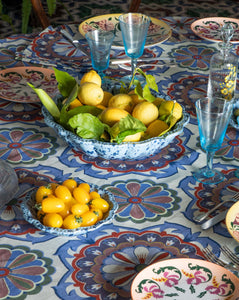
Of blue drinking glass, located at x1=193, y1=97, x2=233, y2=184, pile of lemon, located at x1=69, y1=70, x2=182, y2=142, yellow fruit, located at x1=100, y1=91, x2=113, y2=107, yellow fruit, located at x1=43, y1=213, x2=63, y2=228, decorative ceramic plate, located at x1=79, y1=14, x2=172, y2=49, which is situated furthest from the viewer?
decorative ceramic plate, located at x1=79, y1=14, x2=172, y2=49

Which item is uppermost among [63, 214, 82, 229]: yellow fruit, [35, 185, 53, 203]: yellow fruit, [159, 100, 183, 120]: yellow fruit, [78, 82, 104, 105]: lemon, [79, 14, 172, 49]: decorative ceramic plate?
[78, 82, 104, 105]: lemon

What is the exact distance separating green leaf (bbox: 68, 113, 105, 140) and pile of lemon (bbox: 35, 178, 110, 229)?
15cm

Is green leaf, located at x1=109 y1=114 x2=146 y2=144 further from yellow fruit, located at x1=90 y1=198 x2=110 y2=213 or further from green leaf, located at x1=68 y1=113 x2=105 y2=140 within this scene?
yellow fruit, located at x1=90 y1=198 x2=110 y2=213

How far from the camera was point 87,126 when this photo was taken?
106 centimetres

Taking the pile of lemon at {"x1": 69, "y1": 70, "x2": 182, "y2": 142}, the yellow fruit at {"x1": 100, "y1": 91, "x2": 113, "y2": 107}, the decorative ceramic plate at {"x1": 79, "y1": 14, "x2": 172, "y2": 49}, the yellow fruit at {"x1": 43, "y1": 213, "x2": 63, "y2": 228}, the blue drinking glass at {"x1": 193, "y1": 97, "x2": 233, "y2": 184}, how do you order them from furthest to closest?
the decorative ceramic plate at {"x1": 79, "y1": 14, "x2": 172, "y2": 49}
the yellow fruit at {"x1": 100, "y1": 91, "x2": 113, "y2": 107}
the pile of lemon at {"x1": 69, "y1": 70, "x2": 182, "y2": 142}
the blue drinking glass at {"x1": 193, "y1": 97, "x2": 233, "y2": 184}
the yellow fruit at {"x1": 43, "y1": 213, "x2": 63, "y2": 228}

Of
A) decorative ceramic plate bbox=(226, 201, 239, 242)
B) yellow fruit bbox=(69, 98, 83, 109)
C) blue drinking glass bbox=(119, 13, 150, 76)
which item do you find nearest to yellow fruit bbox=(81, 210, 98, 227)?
decorative ceramic plate bbox=(226, 201, 239, 242)

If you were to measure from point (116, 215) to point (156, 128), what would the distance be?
0.25 metres

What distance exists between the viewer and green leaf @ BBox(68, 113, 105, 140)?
1.05 meters

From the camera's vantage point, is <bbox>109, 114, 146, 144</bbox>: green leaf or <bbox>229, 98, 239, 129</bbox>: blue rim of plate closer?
<bbox>109, 114, 146, 144</bbox>: green leaf

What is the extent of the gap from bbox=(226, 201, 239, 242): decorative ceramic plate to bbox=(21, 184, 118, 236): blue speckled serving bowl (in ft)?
0.71

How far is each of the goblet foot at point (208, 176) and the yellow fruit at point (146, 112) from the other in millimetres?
164

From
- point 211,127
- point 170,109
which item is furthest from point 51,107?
point 211,127

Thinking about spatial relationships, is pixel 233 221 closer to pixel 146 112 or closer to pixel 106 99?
pixel 146 112

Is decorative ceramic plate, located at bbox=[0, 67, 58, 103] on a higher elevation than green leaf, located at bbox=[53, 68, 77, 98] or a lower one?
lower
